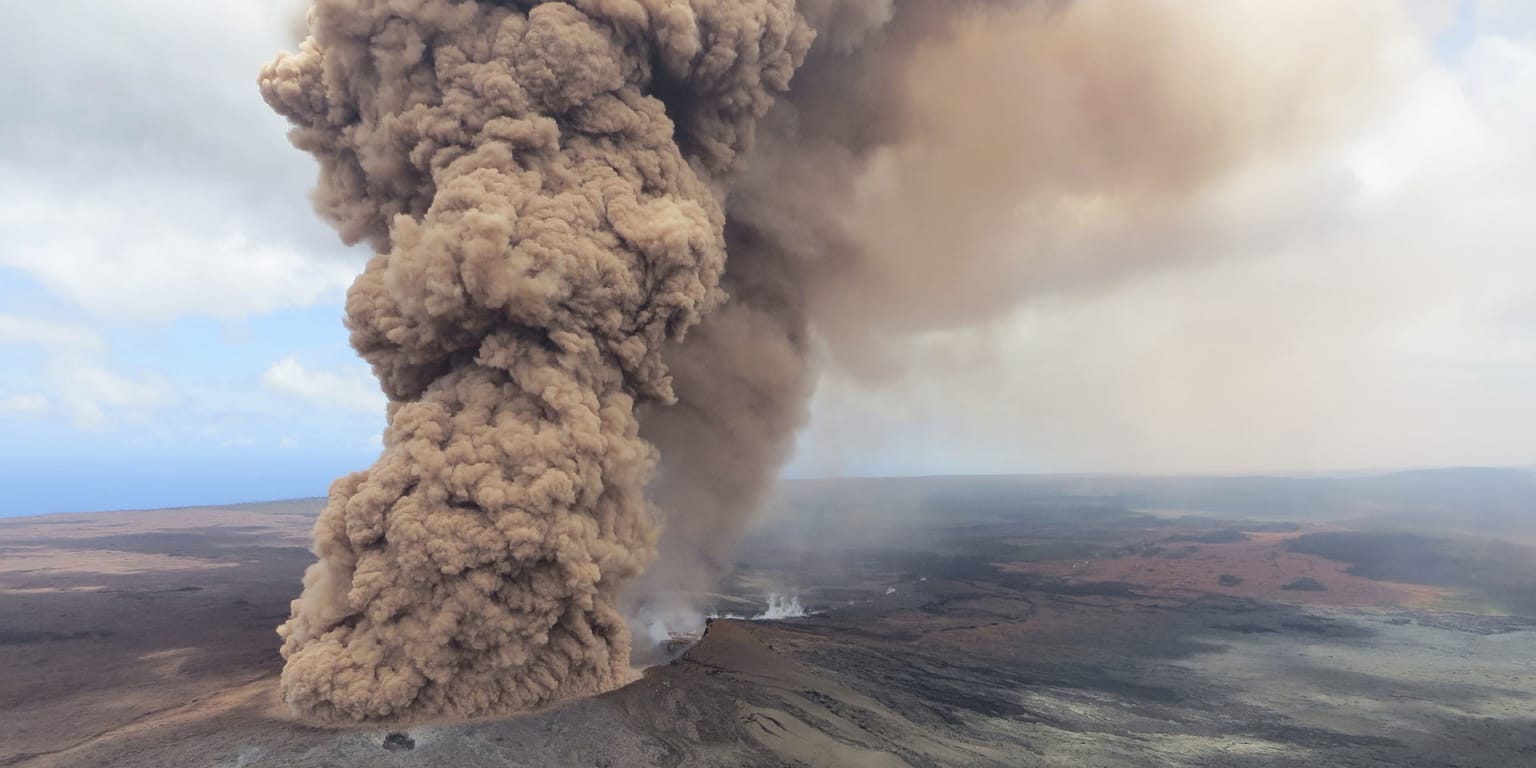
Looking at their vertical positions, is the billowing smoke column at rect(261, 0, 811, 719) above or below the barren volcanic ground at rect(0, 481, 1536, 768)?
above

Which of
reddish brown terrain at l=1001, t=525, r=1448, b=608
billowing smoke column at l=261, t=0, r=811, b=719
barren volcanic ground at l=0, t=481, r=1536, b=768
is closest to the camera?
barren volcanic ground at l=0, t=481, r=1536, b=768

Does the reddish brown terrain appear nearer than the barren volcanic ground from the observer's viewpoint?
No

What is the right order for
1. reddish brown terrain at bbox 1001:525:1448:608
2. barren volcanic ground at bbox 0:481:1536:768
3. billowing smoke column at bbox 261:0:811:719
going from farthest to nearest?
reddish brown terrain at bbox 1001:525:1448:608 → billowing smoke column at bbox 261:0:811:719 → barren volcanic ground at bbox 0:481:1536:768

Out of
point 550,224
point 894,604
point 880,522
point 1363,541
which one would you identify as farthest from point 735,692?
point 880,522

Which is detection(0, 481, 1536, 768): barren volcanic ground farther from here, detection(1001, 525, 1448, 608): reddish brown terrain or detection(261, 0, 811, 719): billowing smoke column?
detection(261, 0, 811, 719): billowing smoke column

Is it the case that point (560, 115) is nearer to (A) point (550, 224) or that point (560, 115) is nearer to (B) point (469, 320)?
(A) point (550, 224)

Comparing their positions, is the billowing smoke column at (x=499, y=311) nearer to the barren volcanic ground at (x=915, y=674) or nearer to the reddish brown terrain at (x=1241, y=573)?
the barren volcanic ground at (x=915, y=674)

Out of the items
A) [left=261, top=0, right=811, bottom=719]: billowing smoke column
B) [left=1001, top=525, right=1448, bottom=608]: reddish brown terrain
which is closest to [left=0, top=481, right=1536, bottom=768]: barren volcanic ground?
[left=1001, top=525, right=1448, bottom=608]: reddish brown terrain

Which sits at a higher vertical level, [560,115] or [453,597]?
[560,115]

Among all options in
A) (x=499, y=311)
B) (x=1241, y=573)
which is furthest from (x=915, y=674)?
(x=1241, y=573)
